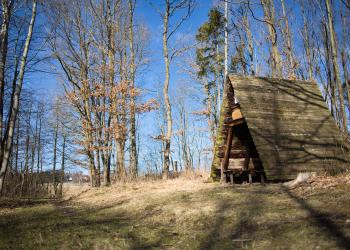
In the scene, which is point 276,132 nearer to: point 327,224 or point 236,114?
point 236,114

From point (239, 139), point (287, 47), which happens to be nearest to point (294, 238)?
point (239, 139)

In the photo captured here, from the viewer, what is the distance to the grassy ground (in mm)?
4492

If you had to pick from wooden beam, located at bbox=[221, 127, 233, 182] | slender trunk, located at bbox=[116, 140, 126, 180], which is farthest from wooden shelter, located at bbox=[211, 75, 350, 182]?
slender trunk, located at bbox=[116, 140, 126, 180]

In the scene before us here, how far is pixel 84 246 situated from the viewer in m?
4.84

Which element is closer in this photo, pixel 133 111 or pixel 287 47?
pixel 133 111

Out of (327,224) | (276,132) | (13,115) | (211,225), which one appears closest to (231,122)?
(276,132)

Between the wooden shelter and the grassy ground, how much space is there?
191 centimetres

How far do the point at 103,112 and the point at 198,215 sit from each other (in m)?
16.3

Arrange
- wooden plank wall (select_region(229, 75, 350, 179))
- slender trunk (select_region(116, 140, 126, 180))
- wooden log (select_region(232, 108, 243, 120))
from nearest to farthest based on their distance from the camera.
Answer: wooden plank wall (select_region(229, 75, 350, 179)) < wooden log (select_region(232, 108, 243, 120)) < slender trunk (select_region(116, 140, 126, 180))

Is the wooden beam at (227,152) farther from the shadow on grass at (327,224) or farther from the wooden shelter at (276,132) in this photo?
the shadow on grass at (327,224)

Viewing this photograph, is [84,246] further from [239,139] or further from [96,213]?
[239,139]

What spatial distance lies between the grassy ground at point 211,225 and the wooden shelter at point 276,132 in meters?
1.91

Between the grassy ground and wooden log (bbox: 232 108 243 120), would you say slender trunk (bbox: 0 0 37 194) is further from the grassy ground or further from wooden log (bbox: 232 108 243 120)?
wooden log (bbox: 232 108 243 120)

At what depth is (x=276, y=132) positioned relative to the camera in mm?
9922
